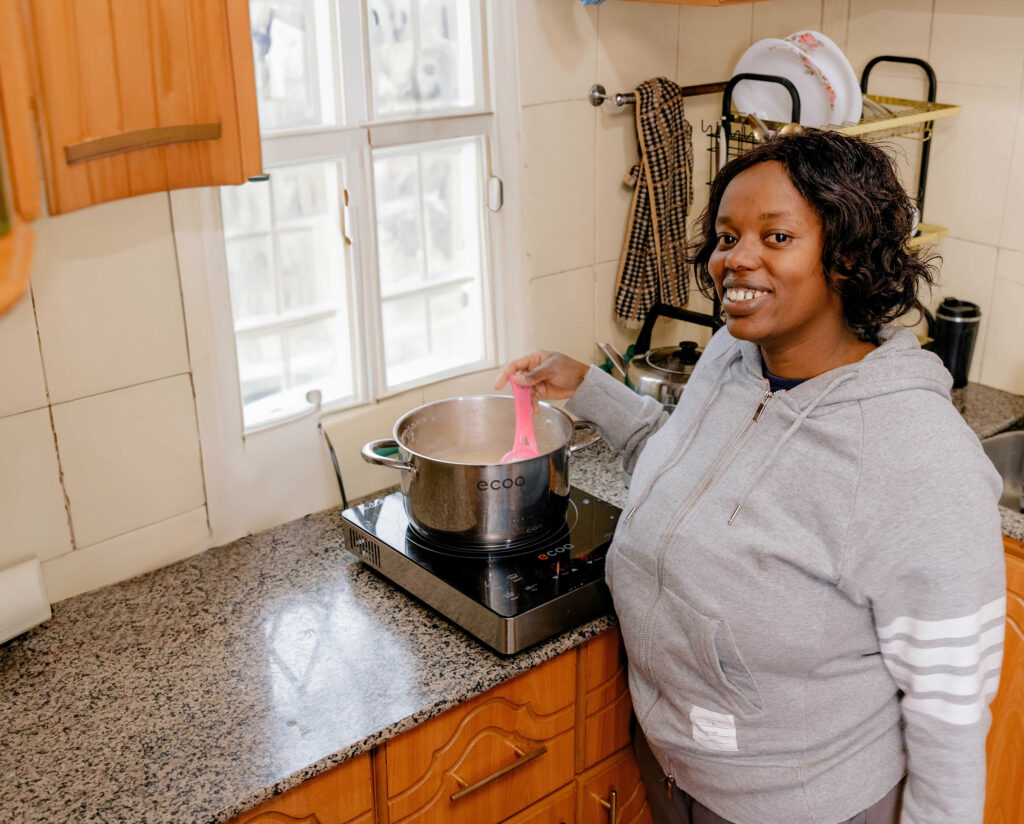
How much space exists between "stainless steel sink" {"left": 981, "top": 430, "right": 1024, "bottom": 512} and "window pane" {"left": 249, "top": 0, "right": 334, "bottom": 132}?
1.48 metres

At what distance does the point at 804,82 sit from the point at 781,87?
0.15 feet

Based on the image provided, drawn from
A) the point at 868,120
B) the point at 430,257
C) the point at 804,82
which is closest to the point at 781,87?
the point at 804,82

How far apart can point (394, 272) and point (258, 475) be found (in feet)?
1.51

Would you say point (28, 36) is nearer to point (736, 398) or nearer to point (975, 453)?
point (736, 398)

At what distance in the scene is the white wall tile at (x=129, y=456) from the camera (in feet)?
5.30

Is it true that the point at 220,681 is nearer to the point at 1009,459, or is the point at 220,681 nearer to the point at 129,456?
the point at 129,456

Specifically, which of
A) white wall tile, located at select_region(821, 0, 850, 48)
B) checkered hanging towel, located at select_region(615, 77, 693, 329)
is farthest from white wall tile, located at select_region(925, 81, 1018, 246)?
checkered hanging towel, located at select_region(615, 77, 693, 329)

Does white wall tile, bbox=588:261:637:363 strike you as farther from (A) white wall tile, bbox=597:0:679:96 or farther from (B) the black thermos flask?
(B) the black thermos flask

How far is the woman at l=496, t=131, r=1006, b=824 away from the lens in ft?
4.00

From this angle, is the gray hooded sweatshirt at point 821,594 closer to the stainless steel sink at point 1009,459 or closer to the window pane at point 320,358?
the window pane at point 320,358

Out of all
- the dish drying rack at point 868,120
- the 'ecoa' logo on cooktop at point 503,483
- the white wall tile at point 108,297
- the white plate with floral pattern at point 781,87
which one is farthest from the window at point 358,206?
the white plate with floral pattern at point 781,87

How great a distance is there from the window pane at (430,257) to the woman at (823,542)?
710 millimetres

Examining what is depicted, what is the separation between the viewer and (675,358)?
2.08 metres

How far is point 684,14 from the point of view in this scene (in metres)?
2.18
